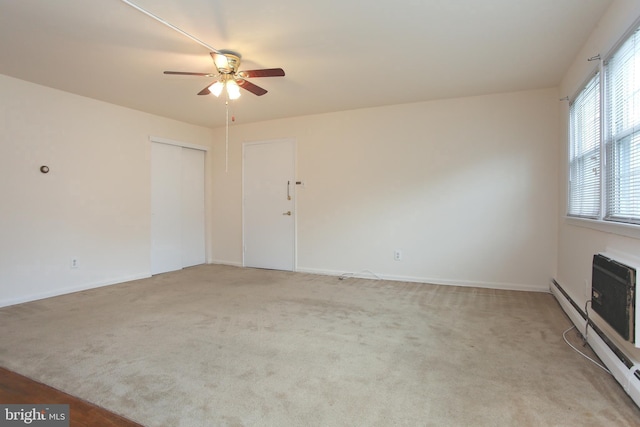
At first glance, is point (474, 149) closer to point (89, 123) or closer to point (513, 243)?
point (513, 243)

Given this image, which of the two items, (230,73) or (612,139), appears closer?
(612,139)

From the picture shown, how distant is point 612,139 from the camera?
232cm

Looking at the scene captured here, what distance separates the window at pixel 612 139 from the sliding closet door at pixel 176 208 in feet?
17.7

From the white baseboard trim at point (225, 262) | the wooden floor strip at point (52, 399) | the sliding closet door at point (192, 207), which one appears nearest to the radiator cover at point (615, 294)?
the wooden floor strip at point (52, 399)

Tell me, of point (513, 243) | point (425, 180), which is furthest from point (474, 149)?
point (513, 243)

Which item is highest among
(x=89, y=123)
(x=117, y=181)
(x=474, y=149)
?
(x=89, y=123)

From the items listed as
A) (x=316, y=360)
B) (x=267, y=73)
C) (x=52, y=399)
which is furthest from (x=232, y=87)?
(x=52, y=399)

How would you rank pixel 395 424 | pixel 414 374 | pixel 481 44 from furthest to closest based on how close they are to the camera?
pixel 481 44, pixel 414 374, pixel 395 424

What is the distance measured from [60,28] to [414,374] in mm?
3662

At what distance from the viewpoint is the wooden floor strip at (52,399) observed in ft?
5.33

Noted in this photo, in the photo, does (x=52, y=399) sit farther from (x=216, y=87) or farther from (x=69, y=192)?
(x=69, y=192)

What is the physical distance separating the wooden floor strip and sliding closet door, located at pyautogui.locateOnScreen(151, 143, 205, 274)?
3.19 m

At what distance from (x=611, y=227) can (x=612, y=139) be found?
63 centimetres

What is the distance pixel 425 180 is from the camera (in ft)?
14.7
